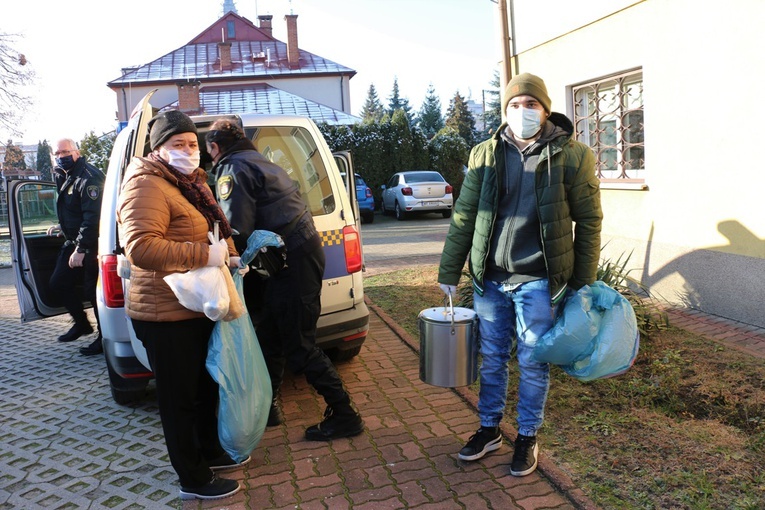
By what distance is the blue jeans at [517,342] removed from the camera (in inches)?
129

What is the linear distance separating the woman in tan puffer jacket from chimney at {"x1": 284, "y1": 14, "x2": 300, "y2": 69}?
1465 inches

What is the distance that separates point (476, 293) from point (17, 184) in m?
4.57

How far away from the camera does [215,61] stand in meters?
39.7

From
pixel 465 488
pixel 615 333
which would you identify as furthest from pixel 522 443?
pixel 615 333

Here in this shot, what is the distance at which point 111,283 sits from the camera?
4035 millimetres

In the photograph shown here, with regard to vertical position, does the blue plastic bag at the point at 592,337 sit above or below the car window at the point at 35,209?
below

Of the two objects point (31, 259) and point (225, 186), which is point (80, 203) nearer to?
point (31, 259)

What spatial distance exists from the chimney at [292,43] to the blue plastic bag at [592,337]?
37.5 meters

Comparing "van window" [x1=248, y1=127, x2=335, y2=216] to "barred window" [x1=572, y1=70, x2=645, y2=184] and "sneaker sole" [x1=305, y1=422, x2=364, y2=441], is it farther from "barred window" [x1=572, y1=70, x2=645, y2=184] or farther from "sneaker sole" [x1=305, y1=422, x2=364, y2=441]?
"barred window" [x1=572, y1=70, x2=645, y2=184]

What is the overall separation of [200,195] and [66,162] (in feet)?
11.1

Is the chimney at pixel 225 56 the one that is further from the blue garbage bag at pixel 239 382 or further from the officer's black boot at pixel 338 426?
the blue garbage bag at pixel 239 382

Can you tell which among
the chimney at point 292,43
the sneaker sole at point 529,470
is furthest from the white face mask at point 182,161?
the chimney at point 292,43

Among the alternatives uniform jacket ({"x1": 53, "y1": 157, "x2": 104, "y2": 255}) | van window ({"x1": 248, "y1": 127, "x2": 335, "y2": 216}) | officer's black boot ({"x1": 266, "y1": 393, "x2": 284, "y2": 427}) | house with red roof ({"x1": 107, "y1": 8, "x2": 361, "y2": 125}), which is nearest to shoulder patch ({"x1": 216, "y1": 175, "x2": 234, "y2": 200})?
van window ({"x1": 248, "y1": 127, "x2": 335, "y2": 216})

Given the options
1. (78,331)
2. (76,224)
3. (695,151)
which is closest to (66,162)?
(76,224)
